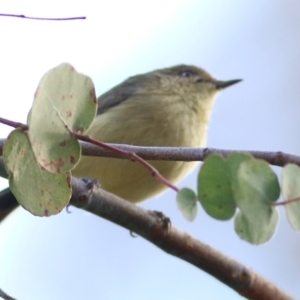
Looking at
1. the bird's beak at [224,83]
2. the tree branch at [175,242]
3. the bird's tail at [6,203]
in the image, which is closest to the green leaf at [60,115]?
the tree branch at [175,242]

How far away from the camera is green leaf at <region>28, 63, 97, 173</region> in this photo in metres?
0.88

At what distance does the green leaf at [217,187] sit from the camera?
2.85ft

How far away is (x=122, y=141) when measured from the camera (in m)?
3.19

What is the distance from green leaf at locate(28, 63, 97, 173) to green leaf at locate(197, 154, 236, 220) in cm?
17

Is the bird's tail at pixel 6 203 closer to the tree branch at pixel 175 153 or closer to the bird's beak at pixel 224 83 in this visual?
the bird's beak at pixel 224 83

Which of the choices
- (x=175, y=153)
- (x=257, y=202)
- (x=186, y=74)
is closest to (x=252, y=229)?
(x=257, y=202)

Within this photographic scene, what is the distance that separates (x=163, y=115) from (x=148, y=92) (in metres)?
0.36

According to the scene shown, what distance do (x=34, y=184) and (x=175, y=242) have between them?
0.79 metres

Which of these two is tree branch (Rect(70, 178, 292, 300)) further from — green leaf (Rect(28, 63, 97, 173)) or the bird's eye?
the bird's eye

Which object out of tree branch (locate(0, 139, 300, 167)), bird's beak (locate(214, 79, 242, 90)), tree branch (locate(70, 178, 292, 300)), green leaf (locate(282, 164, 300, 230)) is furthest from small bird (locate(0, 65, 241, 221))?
green leaf (locate(282, 164, 300, 230))

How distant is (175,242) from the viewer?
67.5 inches

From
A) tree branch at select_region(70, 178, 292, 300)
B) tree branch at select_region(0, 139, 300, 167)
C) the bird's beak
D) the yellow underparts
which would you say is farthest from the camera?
the bird's beak

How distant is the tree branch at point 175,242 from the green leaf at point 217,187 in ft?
2.21

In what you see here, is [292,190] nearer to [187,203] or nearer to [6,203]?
[187,203]
